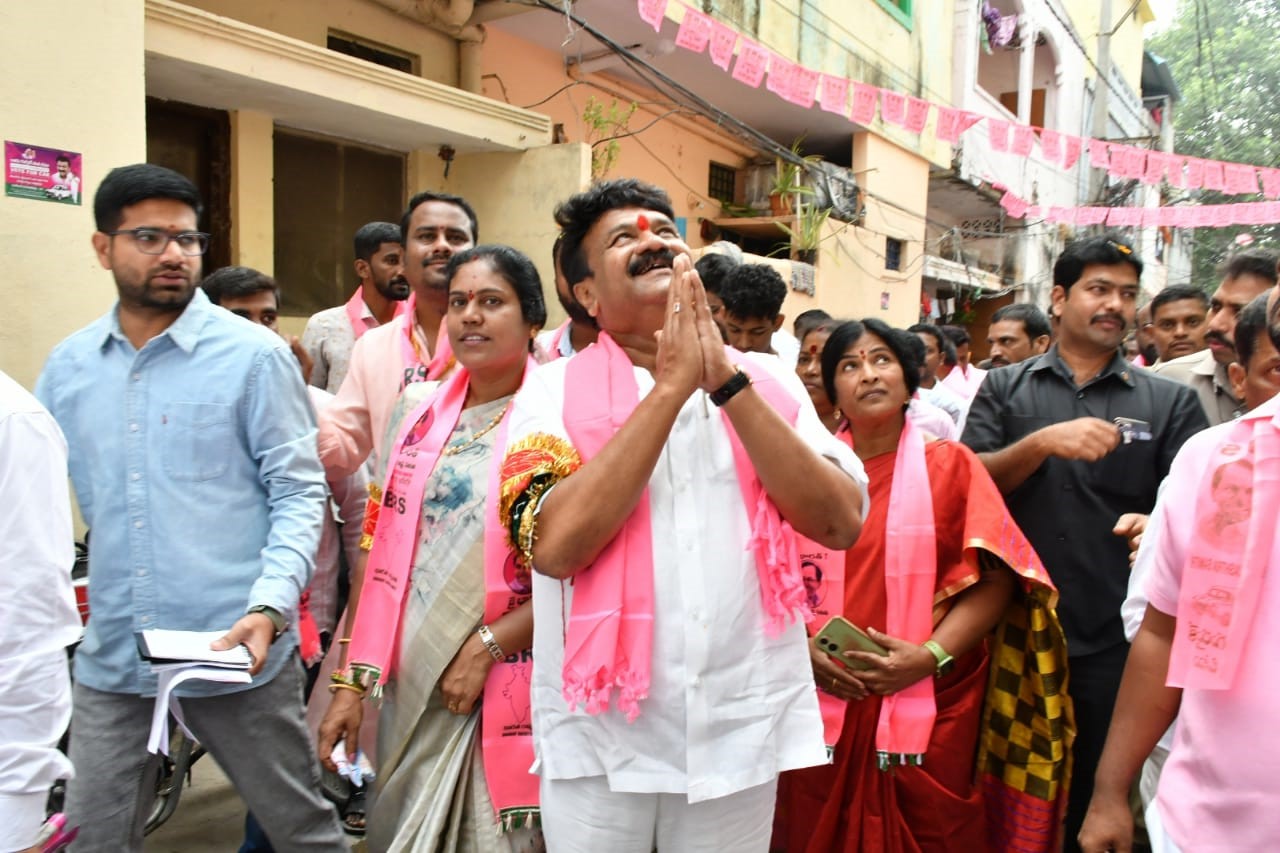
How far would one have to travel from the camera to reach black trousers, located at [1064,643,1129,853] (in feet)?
8.97

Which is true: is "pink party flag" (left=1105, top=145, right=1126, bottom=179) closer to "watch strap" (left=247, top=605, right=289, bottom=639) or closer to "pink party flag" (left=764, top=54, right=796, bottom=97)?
"pink party flag" (left=764, top=54, right=796, bottom=97)

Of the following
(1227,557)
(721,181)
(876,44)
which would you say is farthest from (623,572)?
(876,44)

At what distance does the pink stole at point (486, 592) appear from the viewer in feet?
7.21

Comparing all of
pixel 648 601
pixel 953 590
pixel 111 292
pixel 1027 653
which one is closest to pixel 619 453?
pixel 648 601

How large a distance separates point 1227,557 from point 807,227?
10000 millimetres

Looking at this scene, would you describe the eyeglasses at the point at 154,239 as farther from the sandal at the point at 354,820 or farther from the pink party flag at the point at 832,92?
the pink party flag at the point at 832,92

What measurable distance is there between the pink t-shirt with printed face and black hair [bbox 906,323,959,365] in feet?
15.3

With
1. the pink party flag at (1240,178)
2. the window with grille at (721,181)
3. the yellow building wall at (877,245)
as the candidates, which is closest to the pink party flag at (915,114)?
the yellow building wall at (877,245)

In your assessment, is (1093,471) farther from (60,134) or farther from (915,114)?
(915,114)

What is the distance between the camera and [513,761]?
220 cm

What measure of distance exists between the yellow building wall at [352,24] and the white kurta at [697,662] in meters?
5.58

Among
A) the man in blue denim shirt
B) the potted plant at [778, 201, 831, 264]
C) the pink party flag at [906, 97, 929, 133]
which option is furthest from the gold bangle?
the potted plant at [778, 201, 831, 264]

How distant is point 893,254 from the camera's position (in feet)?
43.9

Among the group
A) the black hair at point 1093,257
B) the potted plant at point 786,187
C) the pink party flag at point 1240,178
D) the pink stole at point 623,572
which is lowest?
the pink stole at point 623,572
